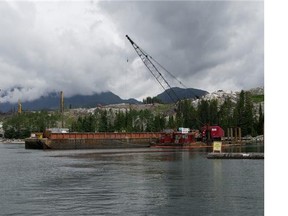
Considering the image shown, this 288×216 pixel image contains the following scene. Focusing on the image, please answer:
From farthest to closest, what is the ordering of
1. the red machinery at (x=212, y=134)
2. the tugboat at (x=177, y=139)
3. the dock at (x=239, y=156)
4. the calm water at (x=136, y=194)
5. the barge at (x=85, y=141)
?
the red machinery at (x=212, y=134), the barge at (x=85, y=141), the tugboat at (x=177, y=139), the dock at (x=239, y=156), the calm water at (x=136, y=194)

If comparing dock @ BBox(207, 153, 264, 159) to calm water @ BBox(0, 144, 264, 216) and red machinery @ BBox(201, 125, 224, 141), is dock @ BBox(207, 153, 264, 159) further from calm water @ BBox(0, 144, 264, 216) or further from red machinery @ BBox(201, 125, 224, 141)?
red machinery @ BBox(201, 125, 224, 141)

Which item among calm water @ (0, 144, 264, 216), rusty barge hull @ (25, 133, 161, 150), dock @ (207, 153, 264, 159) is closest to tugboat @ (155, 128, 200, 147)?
rusty barge hull @ (25, 133, 161, 150)

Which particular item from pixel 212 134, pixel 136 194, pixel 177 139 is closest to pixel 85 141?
pixel 177 139

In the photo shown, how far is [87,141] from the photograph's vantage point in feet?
492

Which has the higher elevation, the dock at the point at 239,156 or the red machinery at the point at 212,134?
the red machinery at the point at 212,134

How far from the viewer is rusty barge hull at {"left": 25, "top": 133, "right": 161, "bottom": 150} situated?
145 meters

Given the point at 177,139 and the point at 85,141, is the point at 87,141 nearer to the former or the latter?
the point at 85,141

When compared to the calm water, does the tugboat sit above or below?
above

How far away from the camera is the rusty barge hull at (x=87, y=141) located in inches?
5714

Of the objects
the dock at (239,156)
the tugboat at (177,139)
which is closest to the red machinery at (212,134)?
the tugboat at (177,139)

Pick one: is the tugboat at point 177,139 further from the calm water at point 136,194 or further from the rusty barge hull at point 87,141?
the calm water at point 136,194

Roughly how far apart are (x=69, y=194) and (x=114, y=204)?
656cm
